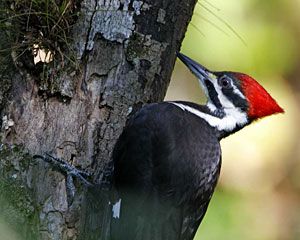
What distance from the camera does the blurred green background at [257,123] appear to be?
15.6ft

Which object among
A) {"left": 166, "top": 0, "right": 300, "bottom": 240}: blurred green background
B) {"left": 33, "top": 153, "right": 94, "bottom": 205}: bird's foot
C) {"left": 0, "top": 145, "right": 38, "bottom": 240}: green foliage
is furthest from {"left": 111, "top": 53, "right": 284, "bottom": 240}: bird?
{"left": 166, "top": 0, "right": 300, "bottom": 240}: blurred green background

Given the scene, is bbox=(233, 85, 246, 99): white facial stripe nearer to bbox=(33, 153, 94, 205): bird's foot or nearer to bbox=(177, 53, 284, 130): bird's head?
bbox=(177, 53, 284, 130): bird's head

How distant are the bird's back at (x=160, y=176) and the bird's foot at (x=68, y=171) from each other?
26 centimetres

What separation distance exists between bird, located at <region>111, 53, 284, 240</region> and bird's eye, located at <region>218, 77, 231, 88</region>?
6.5 inches

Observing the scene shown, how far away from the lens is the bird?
3.50 metres

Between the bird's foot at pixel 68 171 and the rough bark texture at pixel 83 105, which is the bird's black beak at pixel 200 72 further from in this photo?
the bird's foot at pixel 68 171

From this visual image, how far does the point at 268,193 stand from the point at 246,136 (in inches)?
18.6

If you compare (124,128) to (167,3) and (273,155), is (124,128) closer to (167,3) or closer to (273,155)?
(167,3)

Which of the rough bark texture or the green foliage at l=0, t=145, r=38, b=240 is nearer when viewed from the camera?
the green foliage at l=0, t=145, r=38, b=240

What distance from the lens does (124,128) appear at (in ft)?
11.5

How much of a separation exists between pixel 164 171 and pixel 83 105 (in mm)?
494

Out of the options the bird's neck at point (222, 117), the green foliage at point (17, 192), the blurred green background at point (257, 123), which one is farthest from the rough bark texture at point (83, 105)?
the blurred green background at point (257, 123)

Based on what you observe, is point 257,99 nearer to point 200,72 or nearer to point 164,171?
point 200,72

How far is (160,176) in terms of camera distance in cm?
351
